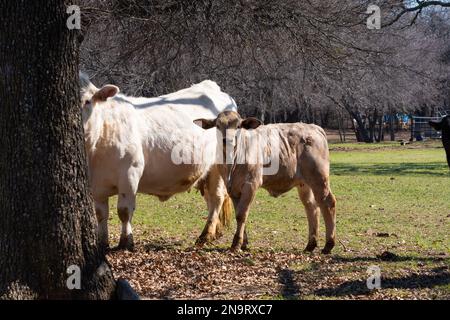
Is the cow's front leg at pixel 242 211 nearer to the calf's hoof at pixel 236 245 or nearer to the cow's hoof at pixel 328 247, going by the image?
the calf's hoof at pixel 236 245

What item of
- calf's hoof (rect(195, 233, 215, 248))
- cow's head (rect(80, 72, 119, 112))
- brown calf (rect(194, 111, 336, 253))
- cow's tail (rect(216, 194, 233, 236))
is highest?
cow's head (rect(80, 72, 119, 112))

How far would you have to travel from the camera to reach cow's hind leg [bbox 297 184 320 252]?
36.7 ft

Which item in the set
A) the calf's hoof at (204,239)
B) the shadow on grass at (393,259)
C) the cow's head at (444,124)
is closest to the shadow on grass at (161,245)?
the calf's hoof at (204,239)

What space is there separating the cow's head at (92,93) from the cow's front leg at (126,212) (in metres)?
1.35

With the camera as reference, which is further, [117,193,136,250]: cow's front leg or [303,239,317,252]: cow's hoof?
[303,239,317,252]: cow's hoof

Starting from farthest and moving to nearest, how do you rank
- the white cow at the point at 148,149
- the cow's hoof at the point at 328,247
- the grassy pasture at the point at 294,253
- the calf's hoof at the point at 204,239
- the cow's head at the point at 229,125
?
1. the calf's hoof at the point at 204,239
2. the cow's hoof at the point at 328,247
3. the white cow at the point at 148,149
4. the cow's head at the point at 229,125
5. the grassy pasture at the point at 294,253

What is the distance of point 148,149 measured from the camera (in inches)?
451

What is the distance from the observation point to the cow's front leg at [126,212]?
10.8 meters

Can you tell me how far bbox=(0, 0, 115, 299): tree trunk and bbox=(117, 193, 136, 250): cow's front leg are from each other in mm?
4448

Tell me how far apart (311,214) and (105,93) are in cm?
347

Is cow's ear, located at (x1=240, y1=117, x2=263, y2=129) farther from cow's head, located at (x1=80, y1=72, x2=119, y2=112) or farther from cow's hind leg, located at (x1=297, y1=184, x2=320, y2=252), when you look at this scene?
cow's head, located at (x1=80, y1=72, x2=119, y2=112)

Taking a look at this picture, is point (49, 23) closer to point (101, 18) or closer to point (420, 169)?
point (101, 18)

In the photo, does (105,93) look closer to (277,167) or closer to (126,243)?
(126,243)

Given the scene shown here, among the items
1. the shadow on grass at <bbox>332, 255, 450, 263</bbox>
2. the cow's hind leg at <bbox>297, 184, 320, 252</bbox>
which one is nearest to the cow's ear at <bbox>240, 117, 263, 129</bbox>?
the cow's hind leg at <bbox>297, 184, 320, 252</bbox>
